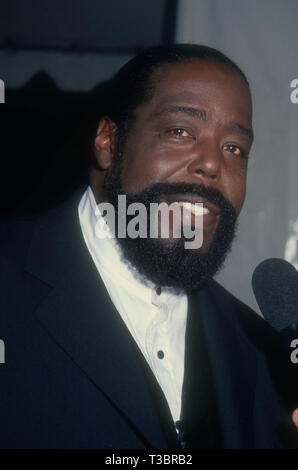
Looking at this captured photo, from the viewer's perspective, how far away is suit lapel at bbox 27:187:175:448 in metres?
0.86

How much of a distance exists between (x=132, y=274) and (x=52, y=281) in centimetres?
24

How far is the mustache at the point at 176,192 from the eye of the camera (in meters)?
0.99

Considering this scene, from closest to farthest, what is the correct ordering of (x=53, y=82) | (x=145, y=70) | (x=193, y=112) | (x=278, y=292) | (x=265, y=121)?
(x=193, y=112) < (x=145, y=70) < (x=278, y=292) < (x=265, y=121) < (x=53, y=82)

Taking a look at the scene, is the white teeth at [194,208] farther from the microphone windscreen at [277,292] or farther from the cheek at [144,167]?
the microphone windscreen at [277,292]

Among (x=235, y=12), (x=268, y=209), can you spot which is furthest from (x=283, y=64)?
(x=268, y=209)

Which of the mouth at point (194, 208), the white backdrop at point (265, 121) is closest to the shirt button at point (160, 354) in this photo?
the mouth at point (194, 208)

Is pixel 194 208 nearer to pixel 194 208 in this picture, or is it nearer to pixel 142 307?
pixel 194 208

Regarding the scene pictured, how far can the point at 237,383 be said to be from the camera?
3.73ft

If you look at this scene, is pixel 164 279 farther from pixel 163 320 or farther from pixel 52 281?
pixel 52 281

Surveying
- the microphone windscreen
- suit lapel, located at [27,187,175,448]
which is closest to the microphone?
the microphone windscreen

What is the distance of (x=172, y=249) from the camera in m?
1.03

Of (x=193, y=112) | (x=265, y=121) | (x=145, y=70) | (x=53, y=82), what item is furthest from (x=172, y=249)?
(x=53, y=82)

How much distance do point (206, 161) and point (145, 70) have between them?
31cm

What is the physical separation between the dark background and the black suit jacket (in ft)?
2.48
